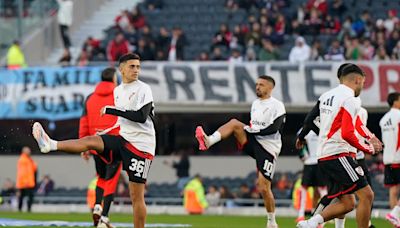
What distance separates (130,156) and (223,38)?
20.0 metres

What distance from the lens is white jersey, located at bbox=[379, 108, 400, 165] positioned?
2003cm

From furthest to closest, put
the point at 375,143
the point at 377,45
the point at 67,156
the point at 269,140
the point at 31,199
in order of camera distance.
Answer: the point at 67,156 → the point at 377,45 → the point at 31,199 → the point at 269,140 → the point at 375,143

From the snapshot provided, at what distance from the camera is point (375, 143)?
49.0 feet

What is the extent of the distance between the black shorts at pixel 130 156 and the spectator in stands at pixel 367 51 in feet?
59.6

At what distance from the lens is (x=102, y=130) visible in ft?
59.6

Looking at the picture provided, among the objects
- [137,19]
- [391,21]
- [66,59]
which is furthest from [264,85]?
[137,19]

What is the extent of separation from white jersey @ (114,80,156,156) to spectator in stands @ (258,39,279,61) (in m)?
17.9

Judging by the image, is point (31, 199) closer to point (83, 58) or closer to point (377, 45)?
point (83, 58)

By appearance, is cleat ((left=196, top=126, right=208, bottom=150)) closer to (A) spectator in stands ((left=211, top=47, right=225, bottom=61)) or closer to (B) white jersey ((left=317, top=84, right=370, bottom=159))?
(B) white jersey ((left=317, top=84, right=370, bottom=159))

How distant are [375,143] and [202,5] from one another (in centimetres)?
2256

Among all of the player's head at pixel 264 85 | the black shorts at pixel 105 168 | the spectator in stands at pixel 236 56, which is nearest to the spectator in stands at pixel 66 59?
the spectator in stands at pixel 236 56

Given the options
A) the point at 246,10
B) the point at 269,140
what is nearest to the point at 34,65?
the point at 246,10

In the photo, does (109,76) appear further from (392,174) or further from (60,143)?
(392,174)

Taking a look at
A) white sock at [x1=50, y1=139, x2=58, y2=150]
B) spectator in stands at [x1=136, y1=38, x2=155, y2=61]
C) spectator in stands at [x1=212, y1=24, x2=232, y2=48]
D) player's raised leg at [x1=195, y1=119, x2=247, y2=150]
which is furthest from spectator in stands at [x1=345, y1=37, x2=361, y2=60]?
white sock at [x1=50, y1=139, x2=58, y2=150]
